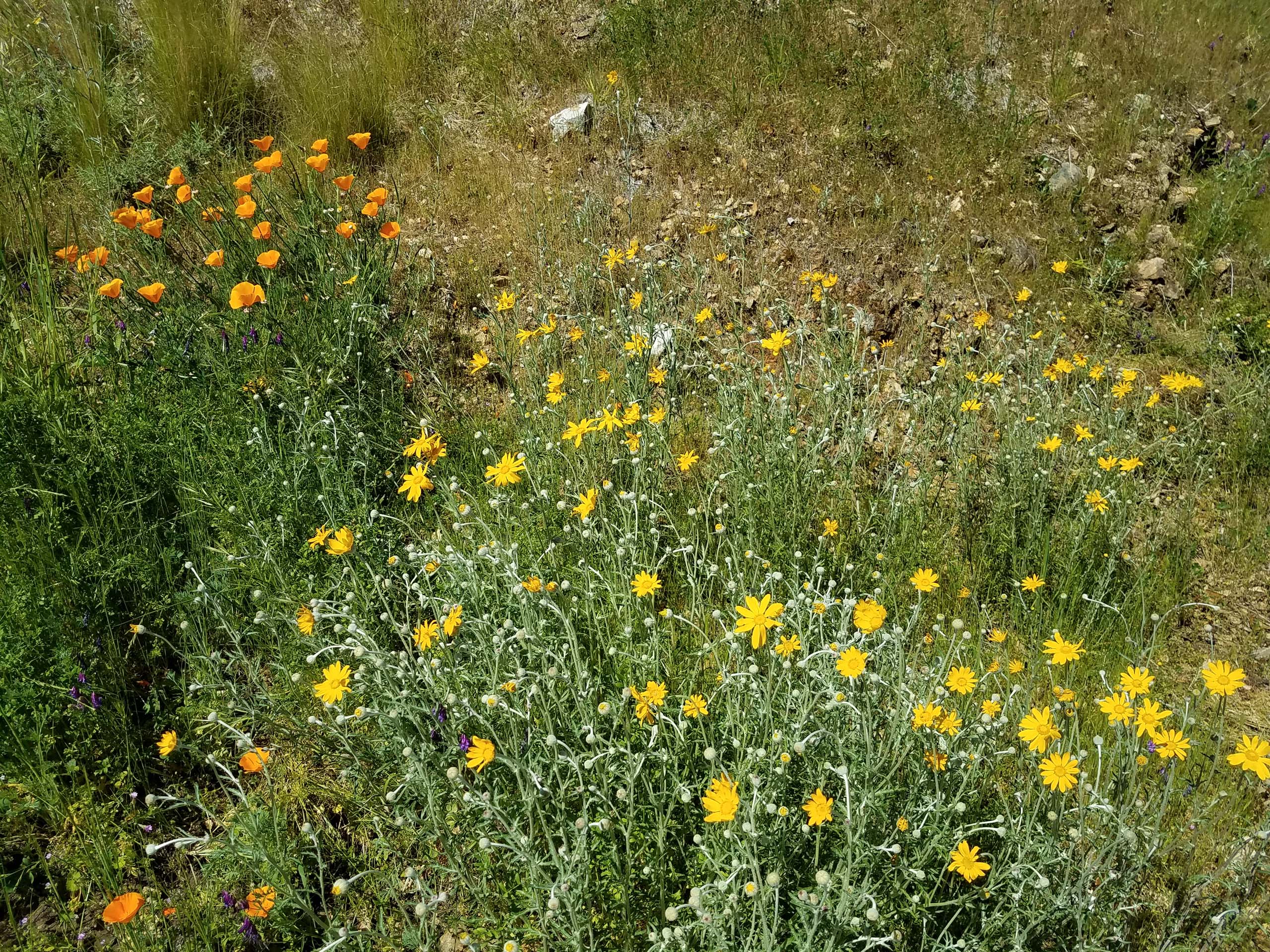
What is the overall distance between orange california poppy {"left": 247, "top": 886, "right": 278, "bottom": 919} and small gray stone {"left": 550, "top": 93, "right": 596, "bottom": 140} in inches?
199

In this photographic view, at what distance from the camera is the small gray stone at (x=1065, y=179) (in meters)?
5.16

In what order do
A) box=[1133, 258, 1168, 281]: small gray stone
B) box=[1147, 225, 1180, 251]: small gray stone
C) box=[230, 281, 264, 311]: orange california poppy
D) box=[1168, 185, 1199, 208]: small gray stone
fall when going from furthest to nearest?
1. box=[1168, 185, 1199, 208]: small gray stone
2. box=[1147, 225, 1180, 251]: small gray stone
3. box=[1133, 258, 1168, 281]: small gray stone
4. box=[230, 281, 264, 311]: orange california poppy

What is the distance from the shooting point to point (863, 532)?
3.28 m

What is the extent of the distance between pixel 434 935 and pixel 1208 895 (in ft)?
7.55

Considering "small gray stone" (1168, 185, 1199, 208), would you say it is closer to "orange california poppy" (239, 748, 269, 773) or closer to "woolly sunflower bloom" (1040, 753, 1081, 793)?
"woolly sunflower bloom" (1040, 753, 1081, 793)

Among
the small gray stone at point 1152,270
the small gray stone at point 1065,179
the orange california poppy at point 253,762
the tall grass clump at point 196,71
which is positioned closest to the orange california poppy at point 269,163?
the tall grass clump at point 196,71

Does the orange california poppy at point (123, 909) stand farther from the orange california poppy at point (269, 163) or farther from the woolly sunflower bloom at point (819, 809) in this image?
the orange california poppy at point (269, 163)

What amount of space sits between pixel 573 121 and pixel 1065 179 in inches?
137

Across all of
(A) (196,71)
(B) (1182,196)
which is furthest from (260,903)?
(B) (1182,196)

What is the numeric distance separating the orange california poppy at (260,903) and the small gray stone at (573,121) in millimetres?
5053

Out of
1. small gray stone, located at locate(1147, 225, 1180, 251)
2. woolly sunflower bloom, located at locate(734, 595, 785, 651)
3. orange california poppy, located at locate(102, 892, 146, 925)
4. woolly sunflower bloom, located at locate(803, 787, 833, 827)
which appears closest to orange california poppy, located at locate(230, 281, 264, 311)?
orange california poppy, located at locate(102, 892, 146, 925)

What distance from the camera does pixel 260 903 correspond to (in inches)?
81.9

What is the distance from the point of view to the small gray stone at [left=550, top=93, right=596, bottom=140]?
18.2 ft

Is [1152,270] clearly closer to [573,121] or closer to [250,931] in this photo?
[573,121]
